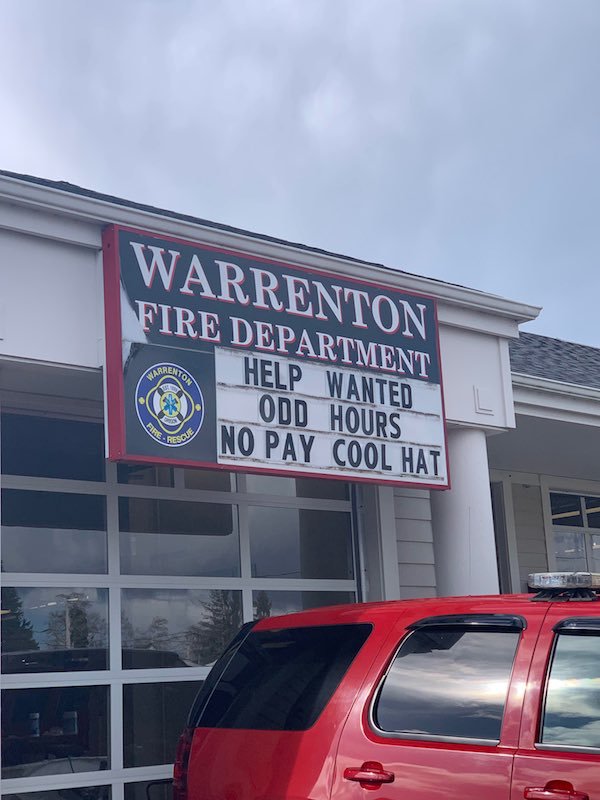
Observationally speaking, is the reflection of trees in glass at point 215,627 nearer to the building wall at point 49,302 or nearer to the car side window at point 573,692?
the building wall at point 49,302

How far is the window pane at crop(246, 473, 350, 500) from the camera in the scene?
962cm

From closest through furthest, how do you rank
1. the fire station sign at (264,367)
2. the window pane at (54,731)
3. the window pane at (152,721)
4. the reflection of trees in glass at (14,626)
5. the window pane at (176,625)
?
1. the fire station sign at (264,367)
2. the window pane at (54,731)
3. the reflection of trees in glass at (14,626)
4. the window pane at (152,721)
5. the window pane at (176,625)

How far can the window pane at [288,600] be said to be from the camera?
30.8ft

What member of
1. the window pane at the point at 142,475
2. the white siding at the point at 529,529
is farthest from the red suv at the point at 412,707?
the white siding at the point at 529,529

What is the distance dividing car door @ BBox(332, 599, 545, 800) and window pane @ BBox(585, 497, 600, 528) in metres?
10.4

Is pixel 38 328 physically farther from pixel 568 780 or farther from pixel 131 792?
pixel 568 780

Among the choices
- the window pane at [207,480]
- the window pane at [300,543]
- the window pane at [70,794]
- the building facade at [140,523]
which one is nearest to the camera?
the building facade at [140,523]

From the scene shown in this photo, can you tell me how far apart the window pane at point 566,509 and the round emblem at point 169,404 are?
824cm

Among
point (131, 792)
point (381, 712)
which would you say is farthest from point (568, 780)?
point (131, 792)

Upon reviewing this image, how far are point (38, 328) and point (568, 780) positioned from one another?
14.0 ft

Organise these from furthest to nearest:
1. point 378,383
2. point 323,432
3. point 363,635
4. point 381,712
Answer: point 378,383, point 323,432, point 363,635, point 381,712

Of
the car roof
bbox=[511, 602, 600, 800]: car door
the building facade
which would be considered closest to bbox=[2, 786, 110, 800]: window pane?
the building facade

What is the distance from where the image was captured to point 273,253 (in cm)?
774

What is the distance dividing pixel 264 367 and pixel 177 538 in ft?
7.37
